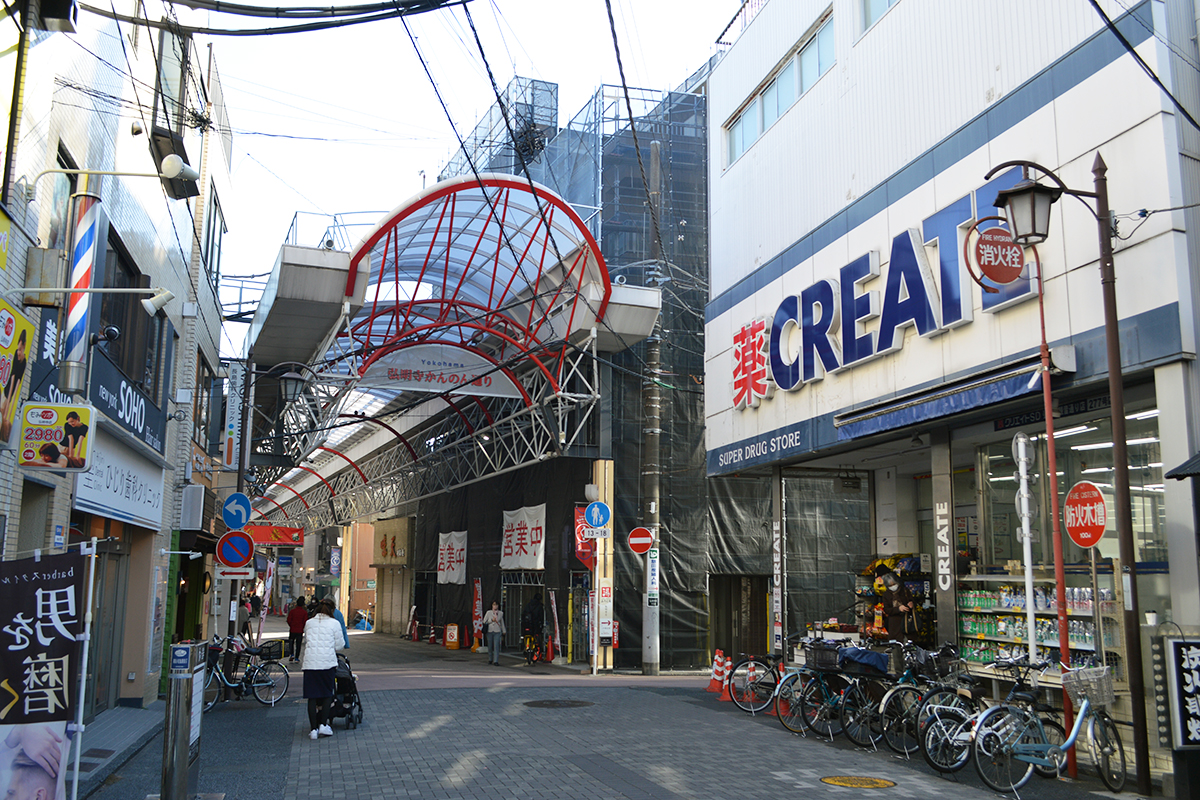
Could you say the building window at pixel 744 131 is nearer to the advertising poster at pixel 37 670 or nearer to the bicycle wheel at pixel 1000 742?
the bicycle wheel at pixel 1000 742

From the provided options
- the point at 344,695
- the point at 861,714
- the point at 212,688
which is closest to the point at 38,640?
the point at 344,695

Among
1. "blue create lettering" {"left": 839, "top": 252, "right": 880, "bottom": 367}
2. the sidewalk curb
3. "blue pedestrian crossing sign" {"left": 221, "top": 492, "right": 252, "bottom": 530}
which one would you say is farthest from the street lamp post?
"blue pedestrian crossing sign" {"left": 221, "top": 492, "right": 252, "bottom": 530}

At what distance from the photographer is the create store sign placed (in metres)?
11.5

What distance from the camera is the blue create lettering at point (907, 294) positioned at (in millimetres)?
12258

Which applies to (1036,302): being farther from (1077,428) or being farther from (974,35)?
(974,35)

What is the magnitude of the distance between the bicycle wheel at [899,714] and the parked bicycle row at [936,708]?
0.01 m

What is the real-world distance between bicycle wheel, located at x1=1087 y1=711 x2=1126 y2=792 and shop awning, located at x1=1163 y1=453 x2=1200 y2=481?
250 cm

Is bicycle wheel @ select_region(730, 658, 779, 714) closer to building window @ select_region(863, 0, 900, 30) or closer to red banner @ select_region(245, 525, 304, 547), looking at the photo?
building window @ select_region(863, 0, 900, 30)

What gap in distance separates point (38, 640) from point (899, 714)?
30.2ft

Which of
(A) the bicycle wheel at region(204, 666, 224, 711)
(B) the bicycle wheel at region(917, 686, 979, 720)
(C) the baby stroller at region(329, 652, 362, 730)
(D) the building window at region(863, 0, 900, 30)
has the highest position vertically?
(D) the building window at region(863, 0, 900, 30)

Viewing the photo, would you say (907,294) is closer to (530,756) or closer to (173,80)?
(530,756)

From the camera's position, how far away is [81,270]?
9.16 metres

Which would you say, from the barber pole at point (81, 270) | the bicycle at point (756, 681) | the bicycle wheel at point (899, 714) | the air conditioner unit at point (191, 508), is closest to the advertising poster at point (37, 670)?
the barber pole at point (81, 270)

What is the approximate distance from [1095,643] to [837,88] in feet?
30.5
